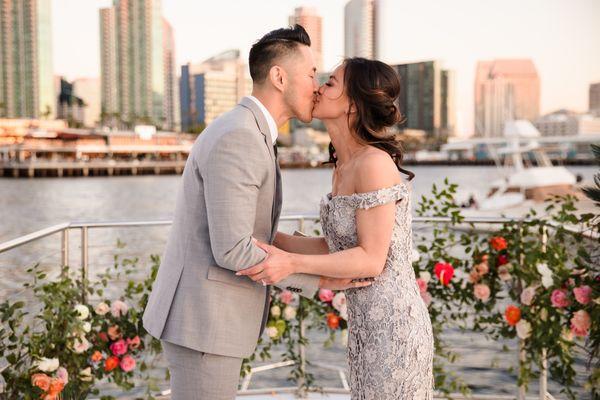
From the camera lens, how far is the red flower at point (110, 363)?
3.68m

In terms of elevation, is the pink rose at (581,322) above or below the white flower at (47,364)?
above

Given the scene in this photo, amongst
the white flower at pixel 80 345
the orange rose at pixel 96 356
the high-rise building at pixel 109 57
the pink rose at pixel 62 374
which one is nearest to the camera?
the pink rose at pixel 62 374

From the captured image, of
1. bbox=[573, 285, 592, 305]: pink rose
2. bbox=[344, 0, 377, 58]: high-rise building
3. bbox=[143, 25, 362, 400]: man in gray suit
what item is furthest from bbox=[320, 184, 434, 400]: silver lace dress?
bbox=[344, 0, 377, 58]: high-rise building

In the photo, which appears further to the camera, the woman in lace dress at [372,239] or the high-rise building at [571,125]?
the high-rise building at [571,125]

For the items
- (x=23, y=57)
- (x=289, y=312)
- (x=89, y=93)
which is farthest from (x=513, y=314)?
(x=89, y=93)

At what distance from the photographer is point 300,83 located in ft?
7.27

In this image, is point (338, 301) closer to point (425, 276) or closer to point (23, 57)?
point (425, 276)

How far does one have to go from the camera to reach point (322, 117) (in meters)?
2.25

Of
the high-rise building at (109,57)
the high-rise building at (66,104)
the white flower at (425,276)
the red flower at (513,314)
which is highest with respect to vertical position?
the high-rise building at (109,57)

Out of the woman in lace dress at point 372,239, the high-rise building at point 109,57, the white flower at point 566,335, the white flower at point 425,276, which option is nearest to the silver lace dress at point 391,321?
the woman in lace dress at point 372,239

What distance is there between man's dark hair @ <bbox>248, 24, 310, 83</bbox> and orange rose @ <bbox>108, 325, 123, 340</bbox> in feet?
6.70

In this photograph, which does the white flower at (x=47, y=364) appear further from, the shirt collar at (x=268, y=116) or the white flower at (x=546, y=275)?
the white flower at (x=546, y=275)

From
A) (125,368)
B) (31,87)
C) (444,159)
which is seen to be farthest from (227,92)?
(125,368)

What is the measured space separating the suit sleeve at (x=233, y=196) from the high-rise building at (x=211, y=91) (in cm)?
14908
